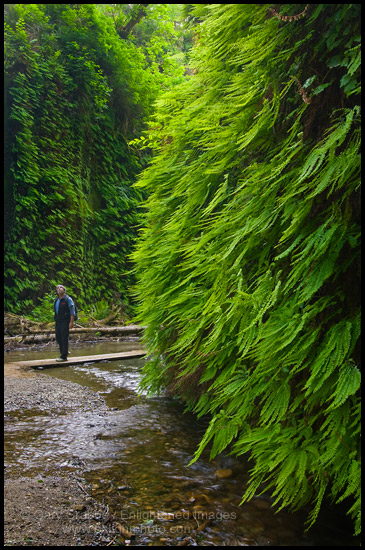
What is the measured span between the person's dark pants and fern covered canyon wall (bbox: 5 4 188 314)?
387cm

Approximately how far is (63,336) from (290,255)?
640cm

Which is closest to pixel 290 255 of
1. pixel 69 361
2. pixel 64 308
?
pixel 69 361

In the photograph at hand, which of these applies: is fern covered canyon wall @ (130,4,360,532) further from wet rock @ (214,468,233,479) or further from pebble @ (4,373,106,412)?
pebble @ (4,373,106,412)

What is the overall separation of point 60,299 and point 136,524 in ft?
20.6

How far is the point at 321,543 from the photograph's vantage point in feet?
7.40

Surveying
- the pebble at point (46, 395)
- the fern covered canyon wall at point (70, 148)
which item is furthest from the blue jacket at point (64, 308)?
the fern covered canyon wall at point (70, 148)

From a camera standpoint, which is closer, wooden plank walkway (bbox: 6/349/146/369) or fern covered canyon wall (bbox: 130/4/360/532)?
fern covered canyon wall (bbox: 130/4/360/532)

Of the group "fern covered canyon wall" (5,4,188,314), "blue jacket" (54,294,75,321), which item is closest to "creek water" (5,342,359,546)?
"blue jacket" (54,294,75,321)

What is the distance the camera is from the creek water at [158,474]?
7.64ft

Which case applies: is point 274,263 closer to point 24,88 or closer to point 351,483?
point 351,483

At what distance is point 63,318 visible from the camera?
812cm

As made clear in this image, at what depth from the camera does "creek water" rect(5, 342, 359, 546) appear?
2328mm

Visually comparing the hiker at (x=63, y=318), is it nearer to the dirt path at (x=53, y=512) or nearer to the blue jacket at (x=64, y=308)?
the blue jacket at (x=64, y=308)

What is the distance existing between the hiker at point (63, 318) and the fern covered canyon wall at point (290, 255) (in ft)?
17.1
